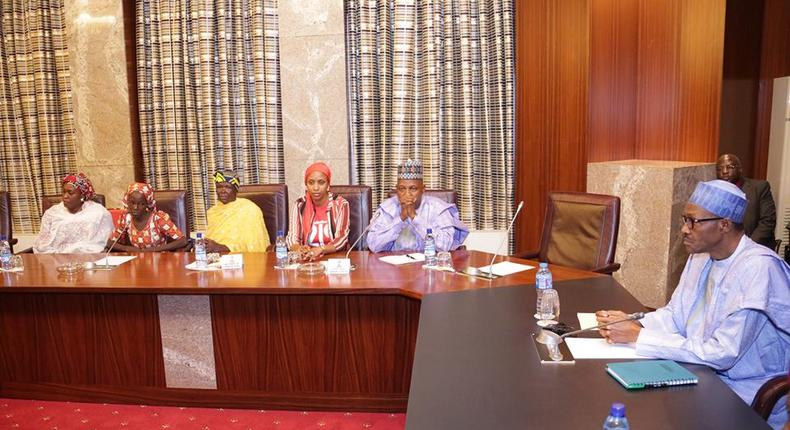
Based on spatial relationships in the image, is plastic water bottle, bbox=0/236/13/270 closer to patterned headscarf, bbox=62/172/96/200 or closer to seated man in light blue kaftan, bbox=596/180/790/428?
patterned headscarf, bbox=62/172/96/200

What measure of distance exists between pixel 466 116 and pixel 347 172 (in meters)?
1.08

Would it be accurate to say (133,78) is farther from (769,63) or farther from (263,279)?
(769,63)

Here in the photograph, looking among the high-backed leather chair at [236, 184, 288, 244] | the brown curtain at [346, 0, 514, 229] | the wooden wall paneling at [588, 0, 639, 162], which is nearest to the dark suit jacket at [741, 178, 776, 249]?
the wooden wall paneling at [588, 0, 639, 162]

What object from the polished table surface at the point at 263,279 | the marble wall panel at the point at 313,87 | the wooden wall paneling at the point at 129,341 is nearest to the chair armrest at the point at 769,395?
the polished table surface at the point at 263,279

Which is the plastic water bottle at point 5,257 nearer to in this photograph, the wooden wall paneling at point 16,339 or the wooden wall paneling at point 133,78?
the wooden wall paneling at point 16,339

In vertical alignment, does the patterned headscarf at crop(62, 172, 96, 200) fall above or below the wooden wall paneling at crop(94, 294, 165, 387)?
above

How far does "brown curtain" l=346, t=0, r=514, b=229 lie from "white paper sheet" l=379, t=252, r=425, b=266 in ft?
6.49

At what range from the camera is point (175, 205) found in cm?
406

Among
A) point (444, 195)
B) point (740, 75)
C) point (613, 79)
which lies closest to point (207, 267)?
point (444, 195)

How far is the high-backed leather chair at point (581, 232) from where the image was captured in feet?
10.3

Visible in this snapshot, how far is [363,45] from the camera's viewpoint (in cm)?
503

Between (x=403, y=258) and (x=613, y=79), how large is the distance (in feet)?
8.16

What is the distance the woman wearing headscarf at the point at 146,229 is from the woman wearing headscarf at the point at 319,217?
77 centimetres

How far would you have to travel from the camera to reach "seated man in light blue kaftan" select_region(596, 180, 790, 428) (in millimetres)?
1677
